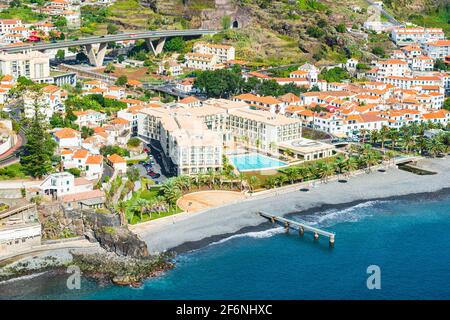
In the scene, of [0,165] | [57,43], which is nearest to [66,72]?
[57,43]

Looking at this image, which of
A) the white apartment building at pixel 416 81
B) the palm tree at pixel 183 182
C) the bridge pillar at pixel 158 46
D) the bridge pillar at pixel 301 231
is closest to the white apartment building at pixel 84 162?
the palm tree at pixel 183 182

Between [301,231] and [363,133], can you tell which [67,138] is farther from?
[363,133]

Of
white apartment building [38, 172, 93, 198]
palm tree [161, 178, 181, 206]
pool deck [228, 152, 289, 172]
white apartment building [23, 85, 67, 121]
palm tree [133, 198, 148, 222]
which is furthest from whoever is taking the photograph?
white apartment building [23, 85, 67, 121]

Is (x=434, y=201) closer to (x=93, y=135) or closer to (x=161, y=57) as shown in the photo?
(x=93, y=135)

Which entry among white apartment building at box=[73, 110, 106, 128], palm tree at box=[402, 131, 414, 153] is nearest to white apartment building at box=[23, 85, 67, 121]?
white apartment building at box=[73, 110, 106, 128]

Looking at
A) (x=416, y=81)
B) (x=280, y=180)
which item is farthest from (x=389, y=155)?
(x=416, y=81)

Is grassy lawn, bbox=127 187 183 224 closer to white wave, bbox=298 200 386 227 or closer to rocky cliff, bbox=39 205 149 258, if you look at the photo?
rocky cliff, bbox=39 205 149 258
